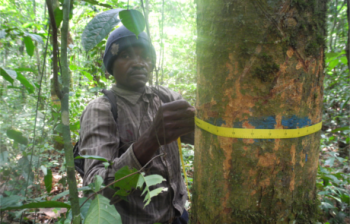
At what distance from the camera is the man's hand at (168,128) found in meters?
1.30

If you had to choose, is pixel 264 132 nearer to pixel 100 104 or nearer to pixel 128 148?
pixel 128 148

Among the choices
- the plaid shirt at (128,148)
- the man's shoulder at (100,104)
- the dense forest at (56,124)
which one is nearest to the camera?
the dense forest at (56,124)

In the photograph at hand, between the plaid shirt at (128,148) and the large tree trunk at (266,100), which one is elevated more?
the large tree trunk at (266,100)

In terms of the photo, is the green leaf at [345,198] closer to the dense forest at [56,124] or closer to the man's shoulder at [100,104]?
the dense forest at [56,124]

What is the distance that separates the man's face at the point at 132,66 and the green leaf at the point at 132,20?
1.02m

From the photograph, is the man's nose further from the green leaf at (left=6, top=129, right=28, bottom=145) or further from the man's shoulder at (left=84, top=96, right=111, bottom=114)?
the green leaf at (left=6, top=129, right=28, bottom=145)

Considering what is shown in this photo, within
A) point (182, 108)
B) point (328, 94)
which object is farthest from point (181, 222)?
point (328, 94)

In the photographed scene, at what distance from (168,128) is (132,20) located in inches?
27.8

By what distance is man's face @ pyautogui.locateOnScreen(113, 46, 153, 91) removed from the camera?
1769 millimetres

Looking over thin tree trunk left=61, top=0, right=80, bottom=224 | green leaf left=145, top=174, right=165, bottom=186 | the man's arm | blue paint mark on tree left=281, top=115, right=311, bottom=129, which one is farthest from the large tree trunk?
the man's arm

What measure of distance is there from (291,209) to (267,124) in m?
0.30

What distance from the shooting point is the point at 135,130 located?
1.69 meters

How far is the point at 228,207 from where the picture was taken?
752mm

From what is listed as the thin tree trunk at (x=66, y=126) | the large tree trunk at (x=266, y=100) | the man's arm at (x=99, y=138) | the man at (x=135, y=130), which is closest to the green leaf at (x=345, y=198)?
the man at (x=135, y=130)
